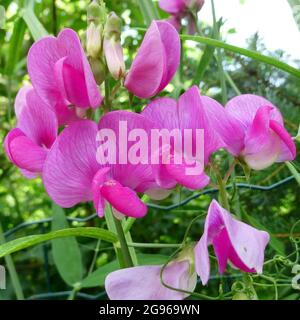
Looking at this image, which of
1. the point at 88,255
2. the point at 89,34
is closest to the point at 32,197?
the point at 88,255

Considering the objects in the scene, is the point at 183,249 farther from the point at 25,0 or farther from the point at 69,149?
the point at 25,0

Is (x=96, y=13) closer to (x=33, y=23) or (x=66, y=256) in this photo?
(x=33, y=23)

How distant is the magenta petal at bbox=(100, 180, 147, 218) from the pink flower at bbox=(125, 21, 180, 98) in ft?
0.25

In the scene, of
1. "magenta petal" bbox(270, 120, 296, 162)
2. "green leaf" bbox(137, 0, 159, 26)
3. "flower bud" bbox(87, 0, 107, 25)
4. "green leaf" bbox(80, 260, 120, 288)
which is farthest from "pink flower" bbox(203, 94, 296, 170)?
"green leaf" bbox(80, 260, 120, 288)

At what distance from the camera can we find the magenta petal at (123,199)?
0.39m

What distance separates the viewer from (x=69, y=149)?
0.40m

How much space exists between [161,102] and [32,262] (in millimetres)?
994

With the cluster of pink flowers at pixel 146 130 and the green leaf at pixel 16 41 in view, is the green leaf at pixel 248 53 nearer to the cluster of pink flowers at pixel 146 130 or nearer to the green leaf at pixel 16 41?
the cluster of pink flowers at pixel 146 130

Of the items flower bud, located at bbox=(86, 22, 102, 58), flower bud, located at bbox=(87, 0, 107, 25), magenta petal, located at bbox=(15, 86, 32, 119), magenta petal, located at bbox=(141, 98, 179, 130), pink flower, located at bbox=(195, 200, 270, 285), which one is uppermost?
flower bud, located at bbox=(87, 0, 107, 25)

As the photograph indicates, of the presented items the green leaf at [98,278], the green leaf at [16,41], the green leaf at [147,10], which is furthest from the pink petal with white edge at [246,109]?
the green leaf at [16,41]

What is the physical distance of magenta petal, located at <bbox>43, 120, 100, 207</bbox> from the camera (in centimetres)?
39

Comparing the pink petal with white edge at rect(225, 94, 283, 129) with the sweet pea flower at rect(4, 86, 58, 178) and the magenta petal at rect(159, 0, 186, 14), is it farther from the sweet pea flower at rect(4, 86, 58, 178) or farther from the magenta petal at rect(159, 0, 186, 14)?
the magenta petal at rect(159, 0, 186, 14)

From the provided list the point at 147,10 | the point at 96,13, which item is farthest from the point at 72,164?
the point at 147,10
